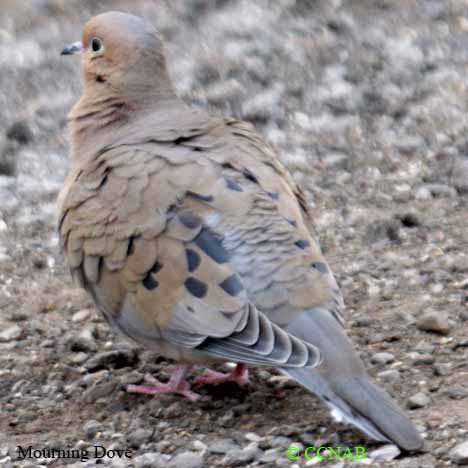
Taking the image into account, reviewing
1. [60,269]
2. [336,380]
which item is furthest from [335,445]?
[60,269]

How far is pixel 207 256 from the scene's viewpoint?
4645 mm

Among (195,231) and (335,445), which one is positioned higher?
(195,231)

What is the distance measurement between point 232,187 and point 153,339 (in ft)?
2.19

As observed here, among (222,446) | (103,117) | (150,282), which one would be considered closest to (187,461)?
(222,446)

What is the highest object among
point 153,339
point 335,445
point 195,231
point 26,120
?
point 26,120

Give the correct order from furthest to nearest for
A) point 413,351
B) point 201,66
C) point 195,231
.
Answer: point 201,66
point 413,351
point 195,231

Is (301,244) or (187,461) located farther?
(301,244)

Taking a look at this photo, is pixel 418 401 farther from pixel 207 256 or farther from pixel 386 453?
pixel 207 256

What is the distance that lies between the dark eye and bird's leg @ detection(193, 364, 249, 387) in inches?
62.1

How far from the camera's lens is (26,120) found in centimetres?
797

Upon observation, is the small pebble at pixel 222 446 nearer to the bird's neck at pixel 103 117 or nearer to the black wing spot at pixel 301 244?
the black wing spot at pixel 301 244

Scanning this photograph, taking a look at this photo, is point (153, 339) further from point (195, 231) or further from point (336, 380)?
point (336, 380)

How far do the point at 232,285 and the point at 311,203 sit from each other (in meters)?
2.49

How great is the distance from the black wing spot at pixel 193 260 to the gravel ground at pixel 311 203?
0.64 m
